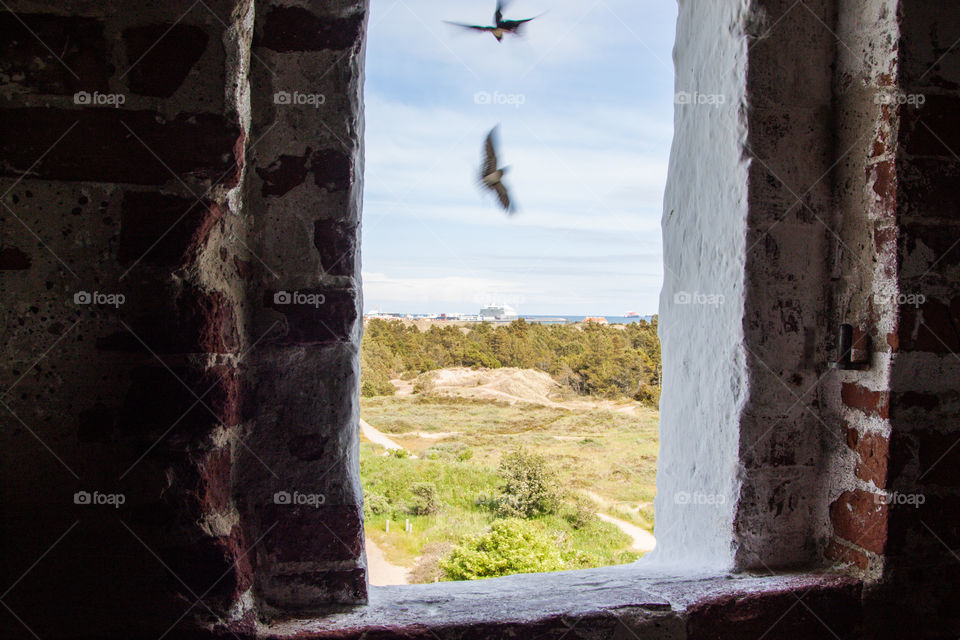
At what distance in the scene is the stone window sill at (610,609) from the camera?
85cm

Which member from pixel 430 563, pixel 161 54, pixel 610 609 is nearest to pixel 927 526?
pixel 610 609

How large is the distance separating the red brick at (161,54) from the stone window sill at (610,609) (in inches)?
32.4

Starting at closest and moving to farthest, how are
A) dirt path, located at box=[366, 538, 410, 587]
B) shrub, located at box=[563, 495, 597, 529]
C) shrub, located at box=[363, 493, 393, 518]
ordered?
dirt path, located at box=[366, 538, 410, 587]
shrub, located at box=[363, 493, 393, 518]
shrub, located at box=[563, 495, 597, 529]

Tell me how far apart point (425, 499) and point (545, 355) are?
6.98ft

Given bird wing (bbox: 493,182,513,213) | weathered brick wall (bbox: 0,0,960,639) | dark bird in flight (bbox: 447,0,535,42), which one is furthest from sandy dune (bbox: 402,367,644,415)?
weathered brick wall (bbox: 0,0,960,639)

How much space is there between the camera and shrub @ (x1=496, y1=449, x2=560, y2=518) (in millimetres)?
5309

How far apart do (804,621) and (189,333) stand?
115cm

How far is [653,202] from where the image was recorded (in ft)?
4.49

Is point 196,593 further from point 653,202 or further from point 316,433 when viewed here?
point 653,202

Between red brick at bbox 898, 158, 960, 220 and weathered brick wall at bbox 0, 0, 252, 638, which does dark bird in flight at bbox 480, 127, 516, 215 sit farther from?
red brick at bbox 898, 158, 960, 220

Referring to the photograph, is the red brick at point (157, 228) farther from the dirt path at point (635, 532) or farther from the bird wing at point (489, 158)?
the dirt path at point (635, 532)

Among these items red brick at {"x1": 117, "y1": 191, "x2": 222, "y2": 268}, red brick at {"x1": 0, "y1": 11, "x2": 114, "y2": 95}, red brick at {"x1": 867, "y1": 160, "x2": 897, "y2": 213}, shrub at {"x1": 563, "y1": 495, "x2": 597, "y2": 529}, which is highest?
red brick at {"x1": 0, "y1": 11, "x2": 114, "y2": 95}

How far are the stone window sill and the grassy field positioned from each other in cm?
394

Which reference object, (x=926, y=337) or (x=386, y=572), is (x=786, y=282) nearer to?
(x=926, y=337)
